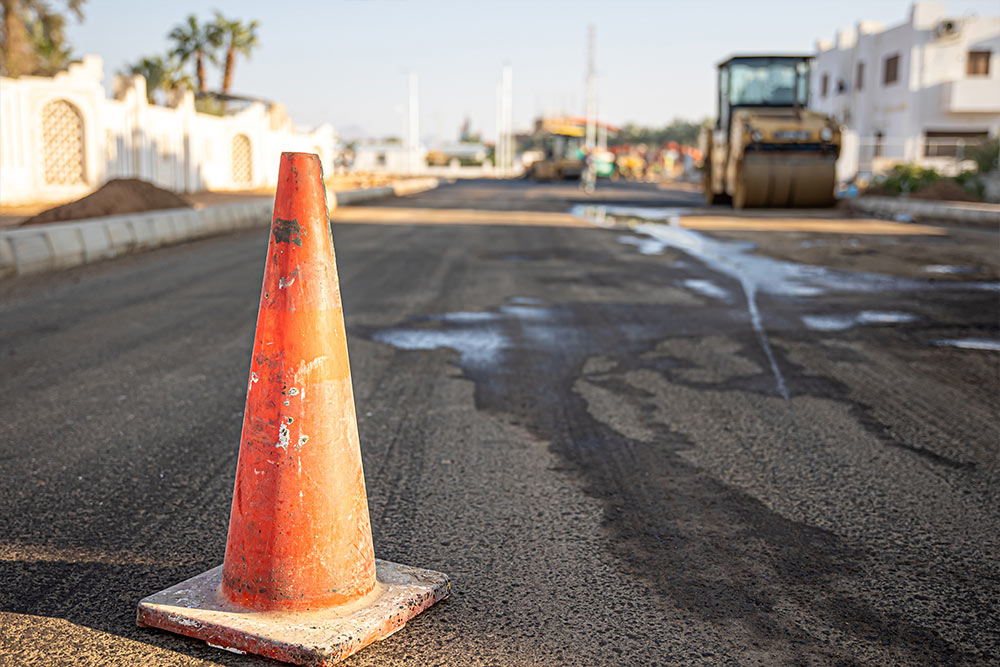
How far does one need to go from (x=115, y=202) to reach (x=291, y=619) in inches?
564

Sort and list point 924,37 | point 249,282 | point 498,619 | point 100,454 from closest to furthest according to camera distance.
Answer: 1. point 498,619
2. point 100,454
3. point 249,282
4. point 924,37

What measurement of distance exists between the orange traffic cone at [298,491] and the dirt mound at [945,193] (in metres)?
25.0

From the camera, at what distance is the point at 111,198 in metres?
15.4

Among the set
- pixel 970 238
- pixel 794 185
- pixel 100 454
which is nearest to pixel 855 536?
pixel 100 454

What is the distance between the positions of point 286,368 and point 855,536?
2011mm

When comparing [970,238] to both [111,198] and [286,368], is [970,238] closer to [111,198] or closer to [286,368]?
[111,198]

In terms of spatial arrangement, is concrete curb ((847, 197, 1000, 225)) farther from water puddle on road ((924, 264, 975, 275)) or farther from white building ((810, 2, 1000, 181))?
white building ((810, 2, 1000, 181))

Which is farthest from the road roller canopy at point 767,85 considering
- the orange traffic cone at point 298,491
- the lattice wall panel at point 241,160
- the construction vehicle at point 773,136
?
the orange traffic cone at point 298,491

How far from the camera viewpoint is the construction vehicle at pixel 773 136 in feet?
69.3

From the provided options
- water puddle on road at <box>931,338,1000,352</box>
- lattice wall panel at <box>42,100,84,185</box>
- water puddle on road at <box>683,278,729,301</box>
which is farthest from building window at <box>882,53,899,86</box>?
water puddle on road at <box>931,338,1000,352</box>

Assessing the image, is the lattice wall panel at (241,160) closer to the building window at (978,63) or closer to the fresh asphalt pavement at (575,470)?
the fresh asphalt pavement at (575,470)

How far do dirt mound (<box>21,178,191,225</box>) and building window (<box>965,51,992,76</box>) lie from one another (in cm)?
3942

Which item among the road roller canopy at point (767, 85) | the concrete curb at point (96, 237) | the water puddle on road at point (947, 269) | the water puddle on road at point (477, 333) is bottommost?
the water puddle on road at point (477, 333)

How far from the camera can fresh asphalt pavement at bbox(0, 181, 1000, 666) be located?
8.57ft
